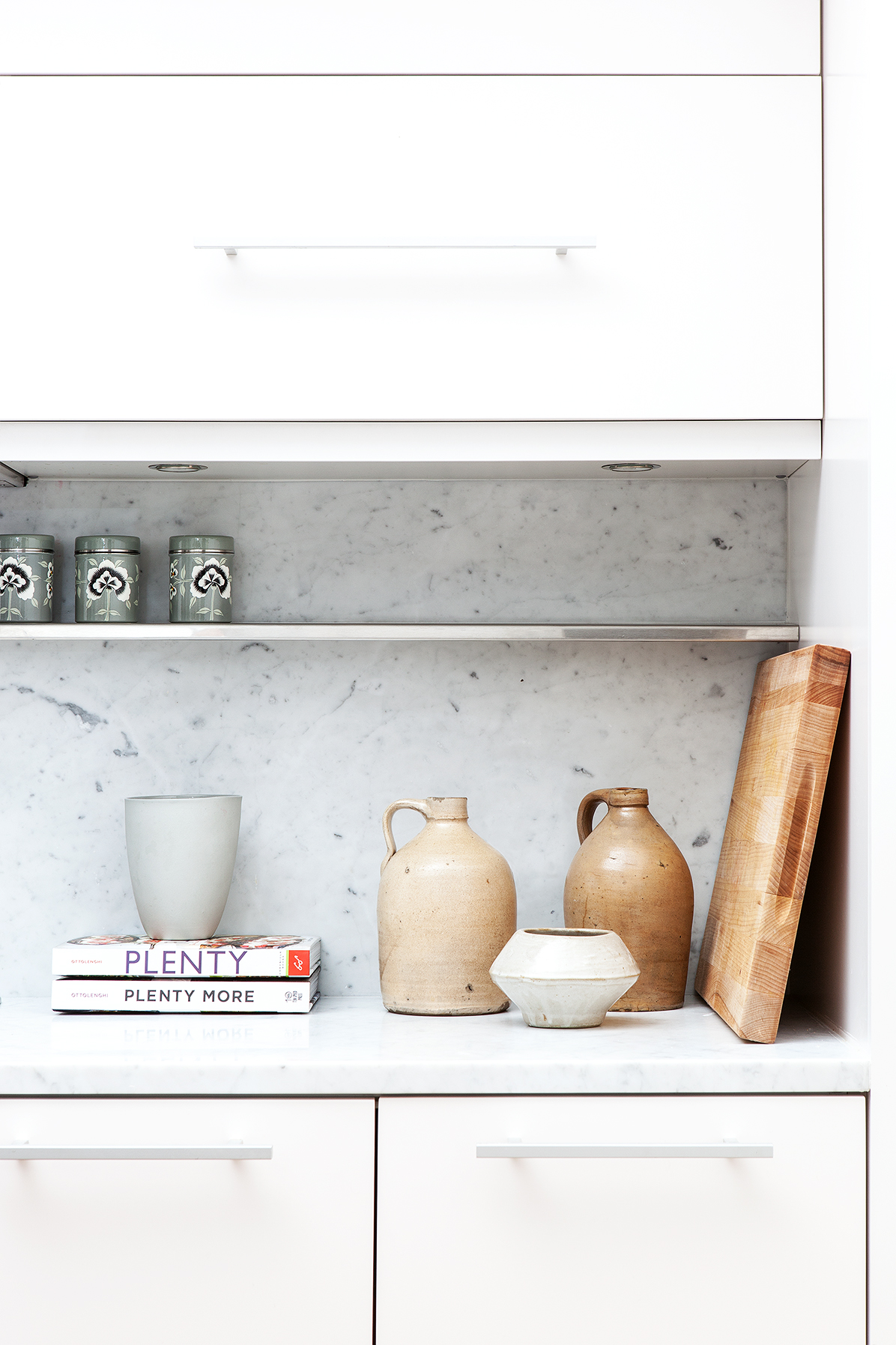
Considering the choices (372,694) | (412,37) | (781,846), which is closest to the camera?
(781,846)

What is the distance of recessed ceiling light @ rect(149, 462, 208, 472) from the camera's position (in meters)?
1.52

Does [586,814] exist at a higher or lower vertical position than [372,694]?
lower

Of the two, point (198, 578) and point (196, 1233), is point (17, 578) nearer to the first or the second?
point (198, 578)

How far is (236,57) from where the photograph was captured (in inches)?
57.4

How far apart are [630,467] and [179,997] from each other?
35.7 inches

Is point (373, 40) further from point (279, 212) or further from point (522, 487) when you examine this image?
Result: point (522, 487)

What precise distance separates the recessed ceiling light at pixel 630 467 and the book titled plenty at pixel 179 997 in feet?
2.57

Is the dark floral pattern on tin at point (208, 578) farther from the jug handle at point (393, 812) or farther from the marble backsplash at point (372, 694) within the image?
the jug handle at point (393, 812)

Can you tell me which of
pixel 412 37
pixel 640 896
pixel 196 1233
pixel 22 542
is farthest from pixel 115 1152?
pixel 412 37

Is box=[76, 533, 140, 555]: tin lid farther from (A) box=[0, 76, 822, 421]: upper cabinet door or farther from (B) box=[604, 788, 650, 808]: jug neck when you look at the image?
(B) box=[604, 788, 650, 808]: jug neck

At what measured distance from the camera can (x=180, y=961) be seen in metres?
1.52

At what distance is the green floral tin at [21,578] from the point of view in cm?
163

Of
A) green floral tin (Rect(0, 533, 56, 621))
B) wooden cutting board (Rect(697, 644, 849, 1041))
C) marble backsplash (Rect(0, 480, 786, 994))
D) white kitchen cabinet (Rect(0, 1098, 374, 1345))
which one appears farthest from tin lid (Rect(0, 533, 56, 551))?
wooden cutting board (Rect(697, 644, 849, 1041))

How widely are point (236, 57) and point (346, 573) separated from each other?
0.68m
